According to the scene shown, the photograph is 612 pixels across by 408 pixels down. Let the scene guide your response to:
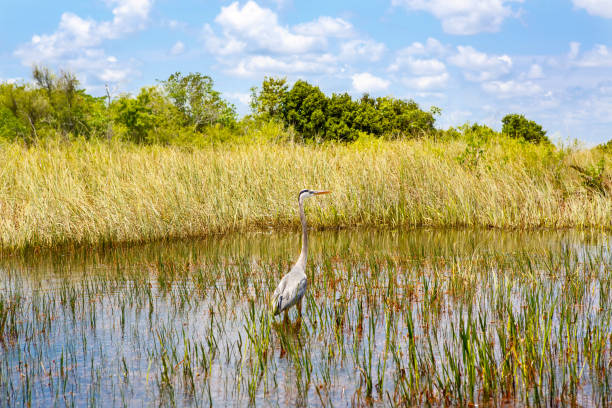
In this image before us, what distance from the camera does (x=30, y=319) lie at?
729cm

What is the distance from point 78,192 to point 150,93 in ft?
83.8

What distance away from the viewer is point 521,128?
34.6 m

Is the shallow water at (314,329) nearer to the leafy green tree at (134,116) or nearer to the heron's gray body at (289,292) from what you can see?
the heron's gray body at (289,292)

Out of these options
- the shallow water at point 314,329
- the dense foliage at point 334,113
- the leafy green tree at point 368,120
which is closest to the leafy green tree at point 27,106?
the dense foliage at point 334,113

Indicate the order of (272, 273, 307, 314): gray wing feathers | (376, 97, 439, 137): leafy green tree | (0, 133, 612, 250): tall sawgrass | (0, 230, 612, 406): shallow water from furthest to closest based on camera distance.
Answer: (376, 97, 439, 137): leafy green tree, (0, 133, 612, 250): tall sawgrass, (272, 273, 307, 314): gray wing feathers, (0, 230, 612, 406): shallow water

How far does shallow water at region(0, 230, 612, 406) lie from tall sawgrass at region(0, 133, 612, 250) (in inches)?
75.3

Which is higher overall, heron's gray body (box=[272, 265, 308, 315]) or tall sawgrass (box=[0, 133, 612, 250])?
tall sawgrass (box=[0, 133, 612, 250])

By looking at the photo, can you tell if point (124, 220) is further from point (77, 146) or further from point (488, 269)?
point (488, 269)

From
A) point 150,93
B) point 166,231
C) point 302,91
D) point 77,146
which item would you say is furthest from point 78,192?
point 150,93

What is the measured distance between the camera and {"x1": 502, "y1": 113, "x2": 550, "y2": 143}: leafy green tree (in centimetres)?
3406

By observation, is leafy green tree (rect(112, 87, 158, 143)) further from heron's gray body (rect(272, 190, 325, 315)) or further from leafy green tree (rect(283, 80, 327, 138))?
heron's gray body (rect(272, 190, 325, 315))

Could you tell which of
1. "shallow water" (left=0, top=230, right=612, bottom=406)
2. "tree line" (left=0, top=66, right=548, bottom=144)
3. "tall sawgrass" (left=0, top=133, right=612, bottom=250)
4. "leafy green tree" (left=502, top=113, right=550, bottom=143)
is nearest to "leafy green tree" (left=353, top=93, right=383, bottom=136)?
"tree line" (left=0, top=66, right=548, bottom=144)

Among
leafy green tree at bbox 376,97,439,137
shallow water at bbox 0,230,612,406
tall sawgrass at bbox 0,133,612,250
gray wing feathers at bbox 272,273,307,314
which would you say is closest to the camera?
shallow water at bbox 0,230,612,406

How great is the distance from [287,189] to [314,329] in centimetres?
914
